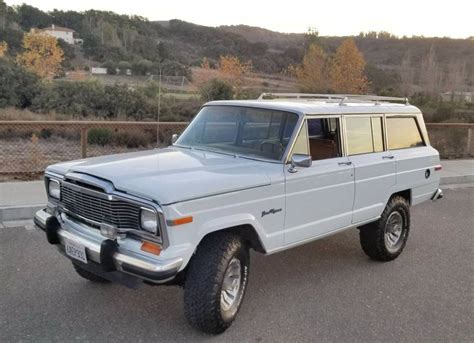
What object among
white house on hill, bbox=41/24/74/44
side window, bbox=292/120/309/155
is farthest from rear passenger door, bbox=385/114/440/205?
white house on hill, bbox=41/24/74/44

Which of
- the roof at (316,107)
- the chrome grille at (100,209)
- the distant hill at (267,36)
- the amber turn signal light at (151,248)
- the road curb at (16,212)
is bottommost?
the road curb at (16,212)

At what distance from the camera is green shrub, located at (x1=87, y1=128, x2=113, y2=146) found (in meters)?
10.6

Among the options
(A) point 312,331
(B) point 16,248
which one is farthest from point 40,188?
(A) point 312,331

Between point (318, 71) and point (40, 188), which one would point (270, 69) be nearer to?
point (318, 71)

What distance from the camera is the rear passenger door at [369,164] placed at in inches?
196

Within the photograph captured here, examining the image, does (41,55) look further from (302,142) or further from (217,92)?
(302,142)

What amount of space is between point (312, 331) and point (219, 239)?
1071 mm

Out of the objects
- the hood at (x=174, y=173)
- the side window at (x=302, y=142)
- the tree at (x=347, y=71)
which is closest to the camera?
the hood at (x=174, y=173)

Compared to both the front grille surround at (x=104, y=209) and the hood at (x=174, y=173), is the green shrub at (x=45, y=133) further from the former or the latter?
the front grille surround at (x=104, y=209)

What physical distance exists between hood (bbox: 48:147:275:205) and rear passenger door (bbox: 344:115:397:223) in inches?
49.3

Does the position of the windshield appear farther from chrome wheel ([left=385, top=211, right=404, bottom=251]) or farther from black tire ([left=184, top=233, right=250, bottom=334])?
chrome wheel ([left=385, top=211, right=404, bottom=251])

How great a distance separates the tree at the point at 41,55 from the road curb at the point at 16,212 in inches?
1303

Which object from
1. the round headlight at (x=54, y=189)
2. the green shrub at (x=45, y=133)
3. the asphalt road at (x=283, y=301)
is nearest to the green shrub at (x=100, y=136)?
the green shrub at (x=45, y=133)

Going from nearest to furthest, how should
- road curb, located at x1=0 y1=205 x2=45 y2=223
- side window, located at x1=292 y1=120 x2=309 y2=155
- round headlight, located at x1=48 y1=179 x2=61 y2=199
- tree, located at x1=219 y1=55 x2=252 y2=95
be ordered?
round headlight, located at x1=48 y1=179 x2=61 y2=199 < side window, located at x1=292 y1=120 x2=309 y2=155 < road curb, located at x1=0 y1=205 x2=45 y2=223 < tree, located at x1=219 y1=55 x2=252 y2=95
